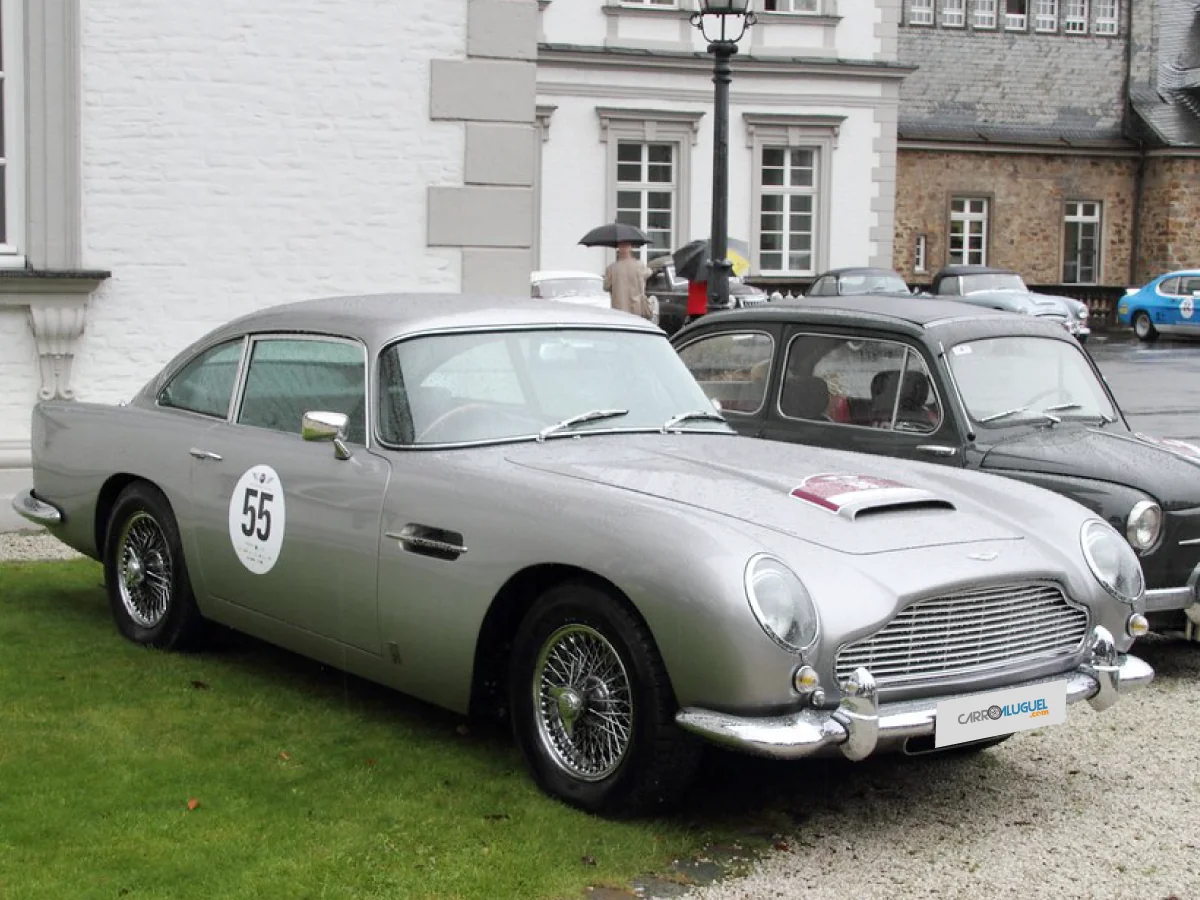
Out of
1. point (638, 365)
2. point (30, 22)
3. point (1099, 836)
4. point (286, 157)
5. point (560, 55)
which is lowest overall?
point (1099, 836)

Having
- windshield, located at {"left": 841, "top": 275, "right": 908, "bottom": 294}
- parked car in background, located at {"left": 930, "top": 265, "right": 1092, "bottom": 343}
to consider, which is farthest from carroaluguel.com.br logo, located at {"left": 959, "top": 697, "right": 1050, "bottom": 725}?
windshield, located at {"left": 841, "top": 275, "right": 908, "bottom": 294}

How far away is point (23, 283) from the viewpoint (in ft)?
33.4

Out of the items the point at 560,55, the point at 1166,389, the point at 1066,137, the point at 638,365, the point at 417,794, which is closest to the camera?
the point at 417,794

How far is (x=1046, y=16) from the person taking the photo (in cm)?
4478

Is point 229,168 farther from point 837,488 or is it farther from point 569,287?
point 569,287

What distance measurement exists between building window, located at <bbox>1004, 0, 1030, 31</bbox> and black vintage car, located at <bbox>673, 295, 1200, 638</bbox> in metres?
38.3

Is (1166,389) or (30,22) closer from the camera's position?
(30,22)

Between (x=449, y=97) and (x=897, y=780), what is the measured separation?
265 inches

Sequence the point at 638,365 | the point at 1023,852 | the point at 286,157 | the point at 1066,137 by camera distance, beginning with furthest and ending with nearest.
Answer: the point at 1066,137 → the point at 286,157 → the point at 638,365 → the point at 1023,852

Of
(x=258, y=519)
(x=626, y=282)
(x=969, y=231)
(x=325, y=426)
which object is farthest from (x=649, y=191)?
(x=325, y=426)

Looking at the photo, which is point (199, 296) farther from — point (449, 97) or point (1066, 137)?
point (1066, 137)

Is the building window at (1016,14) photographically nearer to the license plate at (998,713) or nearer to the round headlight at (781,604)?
the license plate at (998,713)

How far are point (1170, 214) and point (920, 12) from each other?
25.9ft

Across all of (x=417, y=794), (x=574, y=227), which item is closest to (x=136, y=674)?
(x=417, y=794)
